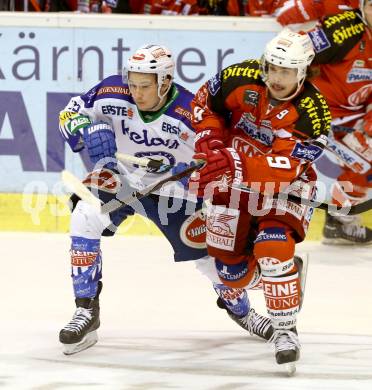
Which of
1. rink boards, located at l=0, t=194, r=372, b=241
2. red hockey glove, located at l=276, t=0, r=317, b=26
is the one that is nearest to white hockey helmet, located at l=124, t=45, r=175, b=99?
red hockey glove, located at l=276, t=0, r=317, b=26

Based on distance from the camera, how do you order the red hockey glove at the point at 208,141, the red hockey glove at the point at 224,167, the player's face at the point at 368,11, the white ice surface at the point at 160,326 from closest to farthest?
the white ice surface at the point at 160,326 → the red hockey glove at the point at 224,167 → the red hockey glove at the point at 208,141 → the player's face at the point at 368,11

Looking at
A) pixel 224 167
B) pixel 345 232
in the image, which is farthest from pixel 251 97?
pixel 345 232

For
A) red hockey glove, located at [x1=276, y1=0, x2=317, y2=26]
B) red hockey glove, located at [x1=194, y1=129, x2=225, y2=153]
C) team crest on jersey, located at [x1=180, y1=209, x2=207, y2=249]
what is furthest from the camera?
red hockey glove, located at [x1=276, y1=0, x2=317, y2=26]

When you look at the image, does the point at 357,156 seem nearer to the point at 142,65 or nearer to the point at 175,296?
the point at 175,296

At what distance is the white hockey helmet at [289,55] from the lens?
4.41m

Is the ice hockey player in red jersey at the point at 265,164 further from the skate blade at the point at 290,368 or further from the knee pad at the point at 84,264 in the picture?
the knee pad at the point at 84,264

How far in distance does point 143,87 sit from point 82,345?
100cm

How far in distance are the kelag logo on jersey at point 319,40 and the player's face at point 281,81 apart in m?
2.05

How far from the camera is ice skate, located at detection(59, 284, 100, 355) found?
4453 millimetres

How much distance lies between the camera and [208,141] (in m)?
4.57

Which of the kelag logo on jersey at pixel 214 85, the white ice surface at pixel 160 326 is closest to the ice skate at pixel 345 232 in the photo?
the white ice surface at pixel 160 326

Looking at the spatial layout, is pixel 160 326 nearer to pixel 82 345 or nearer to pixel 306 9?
pixel 82 345

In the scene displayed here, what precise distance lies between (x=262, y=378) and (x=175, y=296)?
153 cm

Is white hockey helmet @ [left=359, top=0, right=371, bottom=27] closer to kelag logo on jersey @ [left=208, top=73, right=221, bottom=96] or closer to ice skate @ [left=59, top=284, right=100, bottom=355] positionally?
kelag logo on jersey @ [left=208, top=73, right=221, bottom=96]
